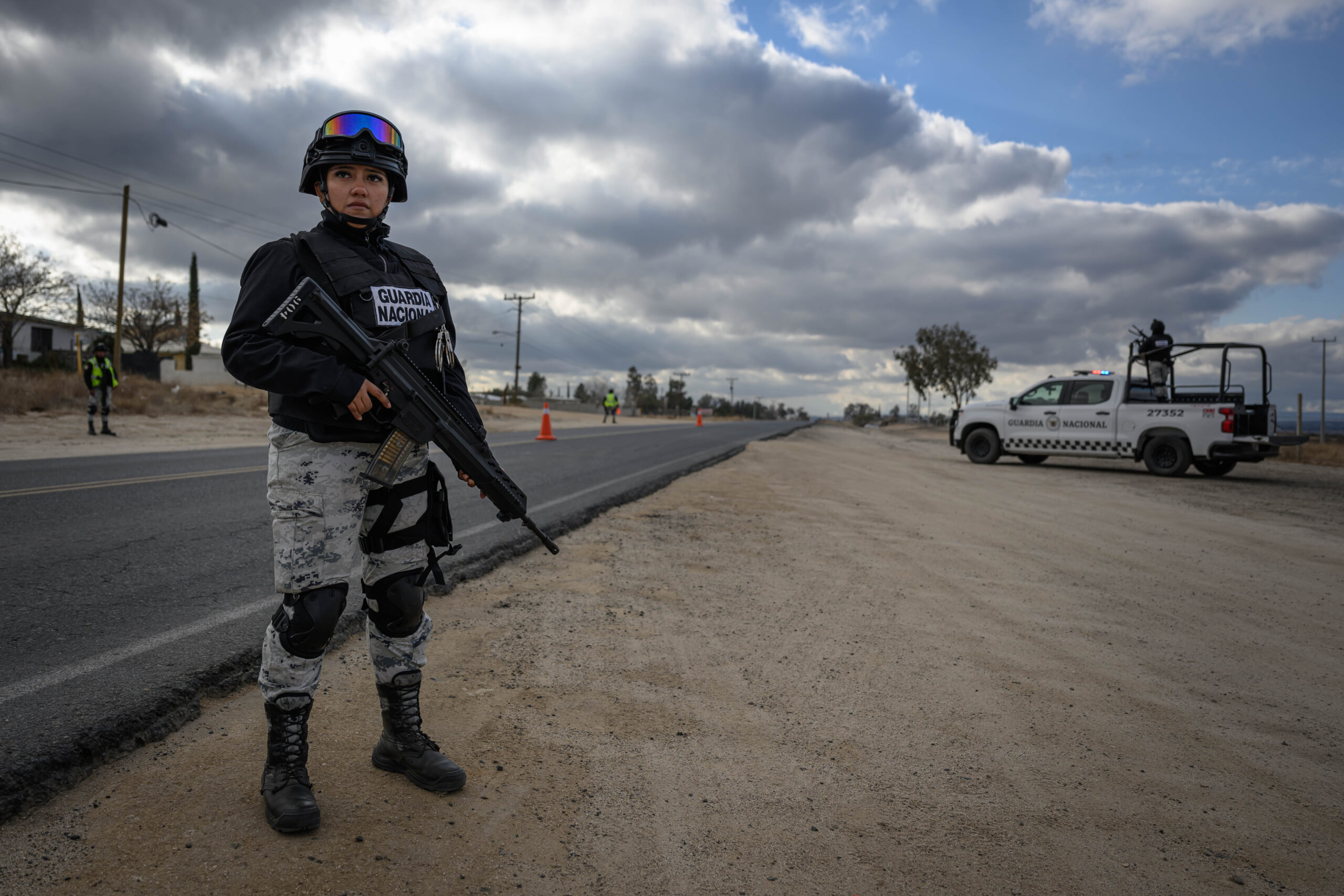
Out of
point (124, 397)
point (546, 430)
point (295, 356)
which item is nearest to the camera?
Result: point (295, 356)

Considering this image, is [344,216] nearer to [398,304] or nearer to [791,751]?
[398,304]

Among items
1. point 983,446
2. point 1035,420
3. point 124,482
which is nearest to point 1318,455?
point 1035,420

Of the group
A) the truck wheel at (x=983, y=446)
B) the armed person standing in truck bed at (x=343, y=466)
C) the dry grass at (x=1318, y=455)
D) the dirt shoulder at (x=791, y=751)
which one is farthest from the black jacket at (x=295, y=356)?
the dry grass at (x=1318, y=455)

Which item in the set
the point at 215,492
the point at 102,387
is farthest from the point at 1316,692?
the point at 102,387

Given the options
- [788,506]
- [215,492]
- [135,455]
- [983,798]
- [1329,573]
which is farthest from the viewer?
[135,455]

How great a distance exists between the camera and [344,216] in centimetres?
235

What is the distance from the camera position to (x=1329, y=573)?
609 centimetres

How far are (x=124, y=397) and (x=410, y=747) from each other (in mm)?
25577

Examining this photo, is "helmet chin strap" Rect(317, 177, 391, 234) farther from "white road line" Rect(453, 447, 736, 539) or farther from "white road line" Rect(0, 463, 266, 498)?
"white road line" Rect(0, 463, 266, 498)

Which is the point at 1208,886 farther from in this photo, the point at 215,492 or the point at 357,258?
the point at 215,492

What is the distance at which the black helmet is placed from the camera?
2.34 meters

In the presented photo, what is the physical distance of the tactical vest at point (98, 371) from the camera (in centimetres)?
1504

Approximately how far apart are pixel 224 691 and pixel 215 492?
5.60 metres

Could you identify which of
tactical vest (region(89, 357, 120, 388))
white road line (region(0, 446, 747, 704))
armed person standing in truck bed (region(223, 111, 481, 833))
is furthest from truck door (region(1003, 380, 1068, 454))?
tactical vest (region(89, 357, 120, 388))
